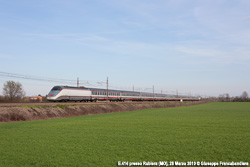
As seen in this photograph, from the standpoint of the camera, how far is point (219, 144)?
9492 mm

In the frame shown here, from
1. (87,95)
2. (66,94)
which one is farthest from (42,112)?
(87,95)

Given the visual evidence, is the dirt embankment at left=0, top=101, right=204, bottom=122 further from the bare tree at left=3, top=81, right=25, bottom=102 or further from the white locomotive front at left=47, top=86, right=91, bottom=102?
the bare tree at left=3, top=81, right=25, bottom=102

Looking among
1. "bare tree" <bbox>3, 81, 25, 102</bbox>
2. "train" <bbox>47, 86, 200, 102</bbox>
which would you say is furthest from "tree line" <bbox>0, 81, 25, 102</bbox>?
"train" <bbox>47, 86, 200, 102</bbox>

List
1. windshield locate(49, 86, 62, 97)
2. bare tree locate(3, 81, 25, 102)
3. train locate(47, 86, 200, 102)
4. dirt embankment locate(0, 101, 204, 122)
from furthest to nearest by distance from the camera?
bare tree locate(3, 81, 25, 102) → train locate(47, 86, 200, 102) → windshield locate(49, 86, 62, 97) → dirt embankment locate(0, 101, 204, 122)

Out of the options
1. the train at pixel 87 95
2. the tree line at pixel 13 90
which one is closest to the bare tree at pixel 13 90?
the tree line at pixel 13 90

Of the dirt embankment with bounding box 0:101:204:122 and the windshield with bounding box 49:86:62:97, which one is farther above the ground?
the windshield with bounding box 49:86:62:97

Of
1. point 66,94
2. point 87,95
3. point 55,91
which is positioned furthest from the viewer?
point 87,95

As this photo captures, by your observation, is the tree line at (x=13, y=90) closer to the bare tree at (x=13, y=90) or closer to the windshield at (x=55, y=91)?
the bare tree at (x=13, y=90)

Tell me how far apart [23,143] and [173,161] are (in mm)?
6408

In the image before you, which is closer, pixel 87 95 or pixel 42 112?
pixel 42 112

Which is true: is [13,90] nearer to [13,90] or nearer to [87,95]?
[13,90]

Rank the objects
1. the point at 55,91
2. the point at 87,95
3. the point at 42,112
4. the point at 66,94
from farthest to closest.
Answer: the point at 87,95, the point at 66,94, the point at 55,91, the point at 42,112

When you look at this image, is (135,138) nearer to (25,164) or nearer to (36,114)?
(25,164)

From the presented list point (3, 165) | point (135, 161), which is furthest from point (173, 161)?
point (3, 165)
